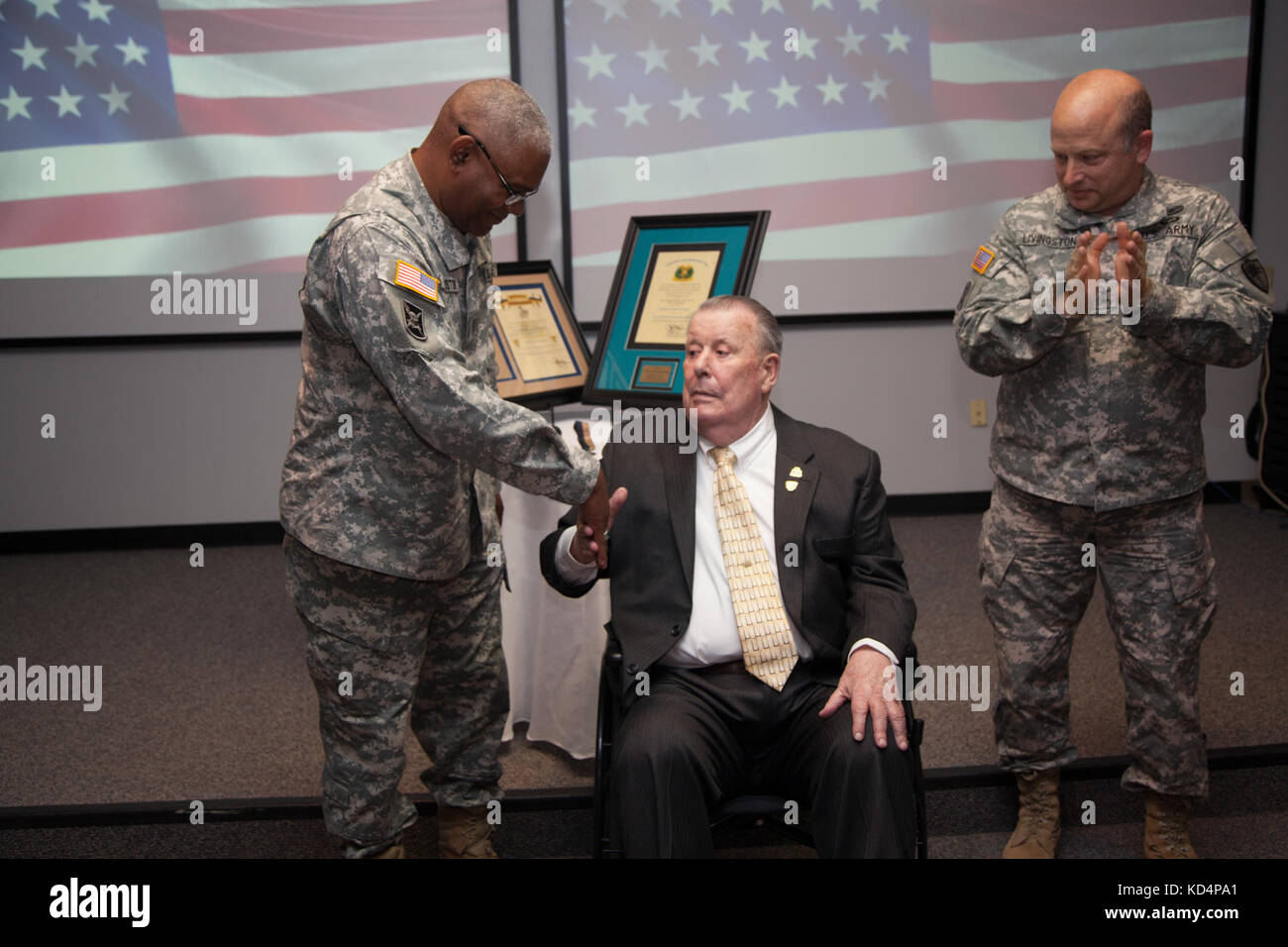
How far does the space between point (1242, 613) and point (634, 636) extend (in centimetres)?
275

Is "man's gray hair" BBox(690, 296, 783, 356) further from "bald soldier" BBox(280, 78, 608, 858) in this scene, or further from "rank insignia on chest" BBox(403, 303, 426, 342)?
"rank insignia on chest" BBox(403, 303, 426, 342)

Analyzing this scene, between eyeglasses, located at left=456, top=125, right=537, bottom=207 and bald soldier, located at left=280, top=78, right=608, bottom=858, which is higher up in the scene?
eyeglasses, located at left=456, top=125, right=537, bottom=207

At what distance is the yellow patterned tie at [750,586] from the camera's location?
211 cm

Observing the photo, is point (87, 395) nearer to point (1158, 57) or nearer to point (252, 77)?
point (252, 77)

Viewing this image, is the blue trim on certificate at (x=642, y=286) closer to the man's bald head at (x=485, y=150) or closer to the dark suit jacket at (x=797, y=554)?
the dark suit jacket at (x=797, y=554)

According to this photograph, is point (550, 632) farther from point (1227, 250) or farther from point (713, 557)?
point (1227, 250)

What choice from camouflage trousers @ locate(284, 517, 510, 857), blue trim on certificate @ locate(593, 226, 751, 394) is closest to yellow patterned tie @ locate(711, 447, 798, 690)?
camouflage trousers @ locate(284, 517, 510, 857)

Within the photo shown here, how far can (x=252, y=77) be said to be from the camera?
15.5 ft

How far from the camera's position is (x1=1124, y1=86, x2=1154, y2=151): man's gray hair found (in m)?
2.20

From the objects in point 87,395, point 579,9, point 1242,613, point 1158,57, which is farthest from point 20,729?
point 1158,57

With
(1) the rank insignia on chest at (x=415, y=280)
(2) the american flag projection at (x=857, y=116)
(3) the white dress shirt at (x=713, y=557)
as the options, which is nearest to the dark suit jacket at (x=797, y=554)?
A: (3) the white dress shirt at (x=713, y=557)

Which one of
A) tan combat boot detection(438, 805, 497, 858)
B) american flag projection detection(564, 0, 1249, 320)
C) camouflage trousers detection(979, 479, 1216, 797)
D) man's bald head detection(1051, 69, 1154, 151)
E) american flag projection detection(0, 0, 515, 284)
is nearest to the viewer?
man's bald head detection(1051, 69, 1154, 151)

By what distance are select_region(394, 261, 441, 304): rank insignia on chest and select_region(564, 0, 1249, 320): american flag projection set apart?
10.2 feet
